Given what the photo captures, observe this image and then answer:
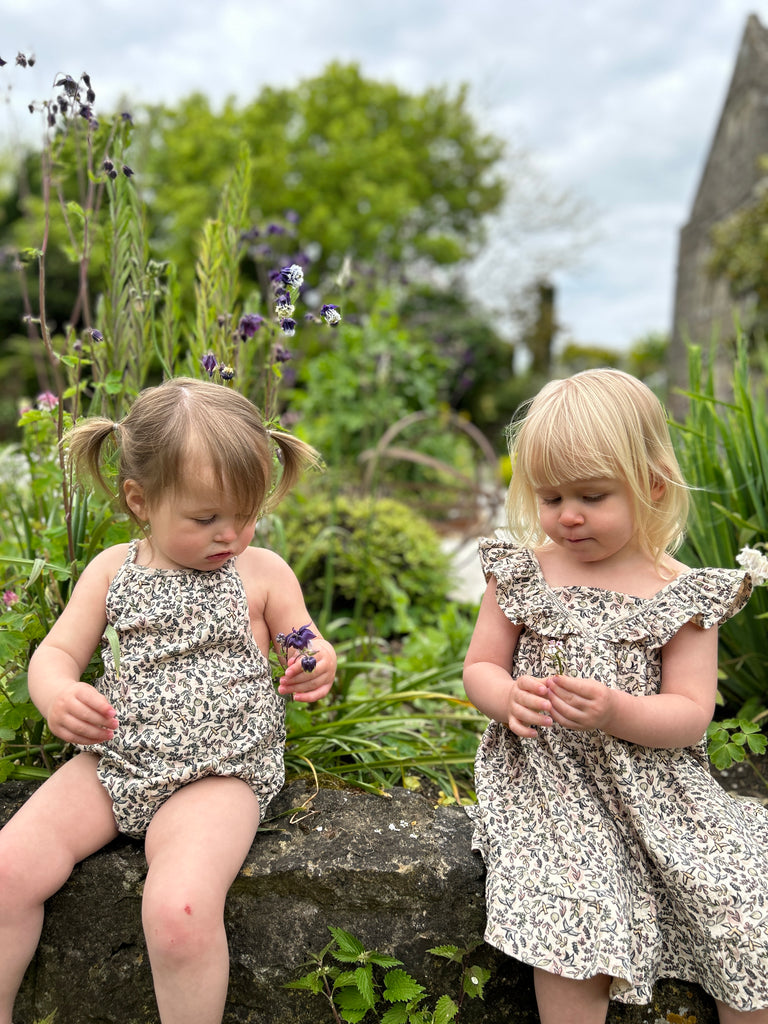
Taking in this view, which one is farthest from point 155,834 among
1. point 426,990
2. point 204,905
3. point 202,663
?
point 426,990

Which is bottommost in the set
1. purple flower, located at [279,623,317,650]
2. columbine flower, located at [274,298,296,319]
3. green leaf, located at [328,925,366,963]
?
green leaf, located at [328,925,366,963]

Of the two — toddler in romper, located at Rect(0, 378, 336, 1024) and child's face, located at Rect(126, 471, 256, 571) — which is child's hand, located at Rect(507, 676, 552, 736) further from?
child's face, located at Rect(126, 471, 256, 571)

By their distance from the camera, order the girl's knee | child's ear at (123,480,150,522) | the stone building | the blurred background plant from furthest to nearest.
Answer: the stone building < the blurred background plant < child's ear at (123,480,150,522) < the girl's knee

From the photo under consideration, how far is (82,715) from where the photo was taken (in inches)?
57.4

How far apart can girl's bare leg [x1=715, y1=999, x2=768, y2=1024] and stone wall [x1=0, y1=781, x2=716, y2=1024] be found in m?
Answer: 0.05

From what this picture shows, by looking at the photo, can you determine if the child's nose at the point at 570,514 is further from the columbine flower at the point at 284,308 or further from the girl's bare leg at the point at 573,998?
the girl's bare leg at the point at 573,998

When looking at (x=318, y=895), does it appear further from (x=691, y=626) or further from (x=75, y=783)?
(x=691, y=626)

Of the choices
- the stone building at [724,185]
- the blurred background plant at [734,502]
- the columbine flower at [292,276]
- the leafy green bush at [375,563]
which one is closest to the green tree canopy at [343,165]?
the stone building at [724,185]

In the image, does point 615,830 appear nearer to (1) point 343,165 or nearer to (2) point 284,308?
(2) point 284,308

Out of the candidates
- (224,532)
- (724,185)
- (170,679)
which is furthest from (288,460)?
(724,185)

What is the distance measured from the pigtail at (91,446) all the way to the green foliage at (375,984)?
41.8 inches

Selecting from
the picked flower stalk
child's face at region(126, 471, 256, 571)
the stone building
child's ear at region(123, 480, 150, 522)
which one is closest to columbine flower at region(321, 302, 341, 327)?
child's face at region(126, 471, 256, 571)

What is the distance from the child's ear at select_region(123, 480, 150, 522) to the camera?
5.42 feet

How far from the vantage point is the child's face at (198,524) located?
156 centimetres
